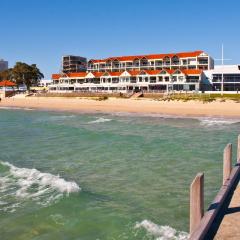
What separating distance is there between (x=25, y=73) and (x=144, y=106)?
59.0 m

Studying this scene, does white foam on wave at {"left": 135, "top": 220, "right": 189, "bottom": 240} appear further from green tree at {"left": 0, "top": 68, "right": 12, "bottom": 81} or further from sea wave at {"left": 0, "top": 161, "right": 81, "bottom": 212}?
green tree at {"left": 0, "top": 68, "right": 12, "bottom": 81}

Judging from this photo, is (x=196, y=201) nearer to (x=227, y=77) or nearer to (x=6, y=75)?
(x=227, y=77)

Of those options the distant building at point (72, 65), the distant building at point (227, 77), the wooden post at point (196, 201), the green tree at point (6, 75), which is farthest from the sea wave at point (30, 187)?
the distant building at point (72, 65)

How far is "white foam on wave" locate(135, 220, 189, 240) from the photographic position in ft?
30.3

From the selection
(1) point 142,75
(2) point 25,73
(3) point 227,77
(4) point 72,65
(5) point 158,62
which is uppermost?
(4) point 72,65

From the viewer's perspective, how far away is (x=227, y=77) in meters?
81.0

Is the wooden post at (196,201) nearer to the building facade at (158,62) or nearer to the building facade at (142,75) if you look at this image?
the building facade at (142,75)

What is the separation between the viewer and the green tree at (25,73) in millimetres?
110938

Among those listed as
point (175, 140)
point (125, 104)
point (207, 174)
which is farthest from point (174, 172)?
point (125, 104)

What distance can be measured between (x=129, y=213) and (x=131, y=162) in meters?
7.45

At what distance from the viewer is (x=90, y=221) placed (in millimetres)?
10648

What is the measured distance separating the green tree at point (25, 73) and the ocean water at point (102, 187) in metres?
89.0

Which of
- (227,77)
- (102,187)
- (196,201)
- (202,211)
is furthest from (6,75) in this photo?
(196,201)

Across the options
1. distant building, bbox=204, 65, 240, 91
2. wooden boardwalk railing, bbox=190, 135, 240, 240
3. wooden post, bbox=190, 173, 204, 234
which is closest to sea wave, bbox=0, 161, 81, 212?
wooden boardwalk railing, bbox=190, 135, 240, 240
